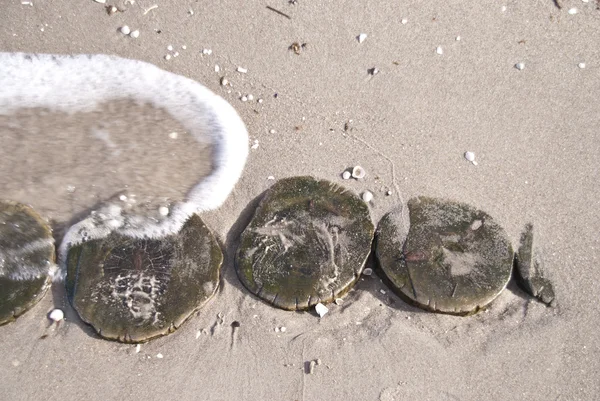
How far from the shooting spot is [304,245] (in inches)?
142

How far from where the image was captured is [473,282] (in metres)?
3.46

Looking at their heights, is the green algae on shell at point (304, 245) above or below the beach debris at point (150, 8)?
below

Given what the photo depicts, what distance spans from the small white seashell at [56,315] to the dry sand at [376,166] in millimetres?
56

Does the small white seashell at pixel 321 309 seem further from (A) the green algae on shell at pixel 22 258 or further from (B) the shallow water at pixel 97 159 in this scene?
(A) the green algae on shell at pixel 22 258

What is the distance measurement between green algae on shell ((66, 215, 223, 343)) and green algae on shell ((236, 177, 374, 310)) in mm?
303

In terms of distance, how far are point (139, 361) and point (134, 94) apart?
7.20ft

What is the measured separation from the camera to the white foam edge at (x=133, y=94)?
13.3ft

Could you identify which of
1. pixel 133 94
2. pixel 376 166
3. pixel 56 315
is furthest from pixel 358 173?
pixel 56 315

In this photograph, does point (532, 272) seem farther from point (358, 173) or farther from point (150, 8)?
point (150, 8)

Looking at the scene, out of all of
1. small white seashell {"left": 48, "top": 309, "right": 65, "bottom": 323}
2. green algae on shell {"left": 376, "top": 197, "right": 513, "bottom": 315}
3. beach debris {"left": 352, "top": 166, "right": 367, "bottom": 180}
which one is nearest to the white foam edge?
beach debris {"left": 352, "top": 166, "right": 367, "bottom": 180}


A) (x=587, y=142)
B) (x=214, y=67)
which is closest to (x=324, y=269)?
(x=214, y=67)

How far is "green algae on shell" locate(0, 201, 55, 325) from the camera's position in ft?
11.5

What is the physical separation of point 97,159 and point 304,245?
1.80 m

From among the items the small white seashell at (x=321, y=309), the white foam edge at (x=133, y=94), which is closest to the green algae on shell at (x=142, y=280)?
the white foam edge at (x=133, y=94)
